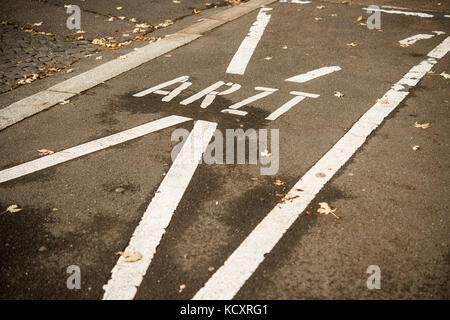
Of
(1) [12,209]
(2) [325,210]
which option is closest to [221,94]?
(2) [325,210]

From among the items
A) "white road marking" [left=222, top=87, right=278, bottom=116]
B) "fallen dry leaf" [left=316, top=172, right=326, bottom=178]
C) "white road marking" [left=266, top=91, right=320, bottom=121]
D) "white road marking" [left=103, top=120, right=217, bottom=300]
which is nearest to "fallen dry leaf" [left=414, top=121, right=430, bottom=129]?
"white road marking" [left=266, top=91, right=320, bottom=121]

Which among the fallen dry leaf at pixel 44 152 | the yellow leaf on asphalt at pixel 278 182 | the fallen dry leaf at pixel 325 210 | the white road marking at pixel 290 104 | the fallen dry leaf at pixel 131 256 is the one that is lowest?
the fallen dry leaf at pixel 131 256

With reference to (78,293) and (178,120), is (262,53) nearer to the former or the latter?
(178,120)

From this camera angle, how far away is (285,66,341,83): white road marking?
7064mm

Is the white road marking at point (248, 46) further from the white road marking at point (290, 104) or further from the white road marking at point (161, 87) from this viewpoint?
the white road marking at point (290, 104)

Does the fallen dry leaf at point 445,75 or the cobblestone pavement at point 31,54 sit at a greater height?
the cobblestone pavement at point 31,54

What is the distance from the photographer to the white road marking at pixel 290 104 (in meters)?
5.91

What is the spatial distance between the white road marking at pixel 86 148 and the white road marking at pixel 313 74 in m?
2.45

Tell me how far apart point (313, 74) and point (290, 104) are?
4.58 ft

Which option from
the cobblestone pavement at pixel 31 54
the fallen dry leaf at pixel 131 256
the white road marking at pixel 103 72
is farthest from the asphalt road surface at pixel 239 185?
the cobblestone pavement at pixel 31 54

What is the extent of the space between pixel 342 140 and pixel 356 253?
2.09 m

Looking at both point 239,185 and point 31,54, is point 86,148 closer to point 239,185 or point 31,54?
point 239,185

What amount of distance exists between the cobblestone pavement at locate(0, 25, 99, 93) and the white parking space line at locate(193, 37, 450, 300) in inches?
227
